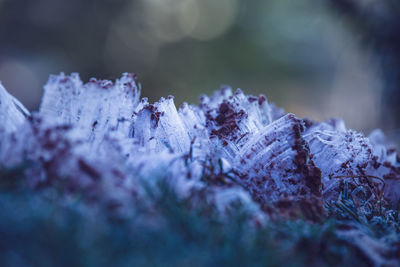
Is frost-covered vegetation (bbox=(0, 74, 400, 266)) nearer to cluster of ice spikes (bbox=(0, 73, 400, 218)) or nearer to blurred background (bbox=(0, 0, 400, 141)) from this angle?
cluster of ice spikes (bbox=(0, 73, 400, 218))

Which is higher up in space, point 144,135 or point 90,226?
A: point 144,135

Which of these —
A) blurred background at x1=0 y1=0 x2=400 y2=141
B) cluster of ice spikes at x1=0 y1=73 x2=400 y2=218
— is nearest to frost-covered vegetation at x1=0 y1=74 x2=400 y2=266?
cluster of ice spikes at x1=0 y1=73 x2=400 y2=218

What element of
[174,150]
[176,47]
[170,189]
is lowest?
[170,189]

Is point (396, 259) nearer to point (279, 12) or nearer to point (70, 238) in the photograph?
point (70, 238)

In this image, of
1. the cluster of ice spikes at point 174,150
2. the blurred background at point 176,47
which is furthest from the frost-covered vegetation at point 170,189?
the blurred background at point 176,47

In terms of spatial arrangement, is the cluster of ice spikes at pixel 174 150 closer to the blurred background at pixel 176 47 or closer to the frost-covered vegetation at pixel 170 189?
the frost-covered vegetation at pixel 170 189

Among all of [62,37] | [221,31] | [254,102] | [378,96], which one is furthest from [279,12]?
[254,102]

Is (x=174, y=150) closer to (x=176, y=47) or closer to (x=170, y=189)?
(x=170, y=189)

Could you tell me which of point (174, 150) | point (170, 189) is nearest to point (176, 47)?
point (174, 150)
